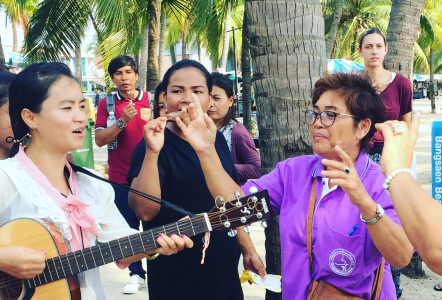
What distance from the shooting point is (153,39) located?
500 inches

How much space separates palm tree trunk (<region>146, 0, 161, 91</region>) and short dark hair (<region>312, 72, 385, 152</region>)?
10.4m

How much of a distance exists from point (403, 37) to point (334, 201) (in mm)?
3759

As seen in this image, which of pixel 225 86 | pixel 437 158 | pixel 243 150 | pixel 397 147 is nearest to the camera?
pixel 397 147

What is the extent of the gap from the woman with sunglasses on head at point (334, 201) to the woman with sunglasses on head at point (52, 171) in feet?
1.72

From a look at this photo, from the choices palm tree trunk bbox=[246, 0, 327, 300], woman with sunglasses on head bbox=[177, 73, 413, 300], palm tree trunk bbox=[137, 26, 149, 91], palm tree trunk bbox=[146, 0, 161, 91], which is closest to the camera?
woman with sunglasses on head bbox=[177, 73, 413, 300]

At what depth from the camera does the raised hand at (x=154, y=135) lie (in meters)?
2.76

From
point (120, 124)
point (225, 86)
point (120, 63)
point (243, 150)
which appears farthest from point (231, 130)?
point (120, 63)

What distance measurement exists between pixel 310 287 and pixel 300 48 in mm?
1689

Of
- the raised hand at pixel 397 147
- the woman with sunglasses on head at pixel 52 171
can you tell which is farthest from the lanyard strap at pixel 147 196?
the raised hand at pixel 397 147

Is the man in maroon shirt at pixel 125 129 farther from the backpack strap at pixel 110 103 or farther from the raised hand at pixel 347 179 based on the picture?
the raised hand at pixel 347 179

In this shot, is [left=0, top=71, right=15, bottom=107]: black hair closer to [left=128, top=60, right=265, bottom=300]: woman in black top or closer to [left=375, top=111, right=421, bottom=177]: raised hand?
[left=128, top=60, right=265, bottom=300]: woman in black top

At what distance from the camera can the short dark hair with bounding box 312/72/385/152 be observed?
8.43ft

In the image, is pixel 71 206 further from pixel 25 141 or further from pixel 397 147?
pixel 397 147

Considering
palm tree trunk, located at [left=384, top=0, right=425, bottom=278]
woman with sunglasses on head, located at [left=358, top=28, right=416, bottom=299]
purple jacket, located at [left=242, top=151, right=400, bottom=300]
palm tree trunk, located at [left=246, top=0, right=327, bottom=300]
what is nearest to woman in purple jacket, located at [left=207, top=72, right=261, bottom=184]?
palm tree trunk, located at [left=246, top=0, right=327, bottom=300]
